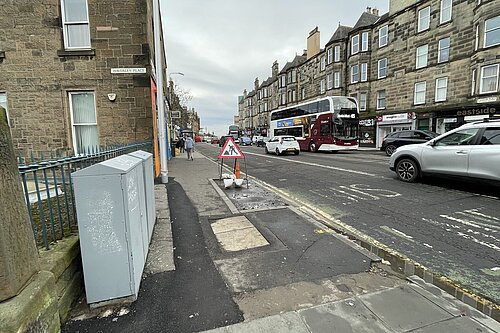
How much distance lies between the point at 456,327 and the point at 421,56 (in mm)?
27413

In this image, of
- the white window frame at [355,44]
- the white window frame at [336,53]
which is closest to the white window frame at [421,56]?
the white window frame at [355,44]

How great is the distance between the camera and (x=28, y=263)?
192cm

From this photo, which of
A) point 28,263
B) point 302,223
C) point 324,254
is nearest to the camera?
point 28,263

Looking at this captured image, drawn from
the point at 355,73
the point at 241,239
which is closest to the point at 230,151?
the point at 241,239

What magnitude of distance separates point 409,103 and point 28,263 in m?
28.4

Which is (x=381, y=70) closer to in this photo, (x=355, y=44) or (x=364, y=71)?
(x=364, y=71)

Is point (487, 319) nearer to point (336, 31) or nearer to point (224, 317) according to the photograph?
point (224, 317)

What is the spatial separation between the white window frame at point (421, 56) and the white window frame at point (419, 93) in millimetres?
1572

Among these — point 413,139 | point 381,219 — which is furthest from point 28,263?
point 413,139

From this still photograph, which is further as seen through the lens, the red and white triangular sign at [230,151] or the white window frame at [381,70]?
the white window frame at [381,70]

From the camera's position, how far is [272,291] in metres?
2.85

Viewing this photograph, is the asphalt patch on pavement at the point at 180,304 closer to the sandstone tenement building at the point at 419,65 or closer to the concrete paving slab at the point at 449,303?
the concrete paving slab at the point at 449,303

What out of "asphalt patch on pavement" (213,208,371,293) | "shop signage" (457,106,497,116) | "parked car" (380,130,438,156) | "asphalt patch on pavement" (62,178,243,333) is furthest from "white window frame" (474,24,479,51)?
"asphalt patch on pavement" (62,178,243,333)

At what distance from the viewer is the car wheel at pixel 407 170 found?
8178mm
